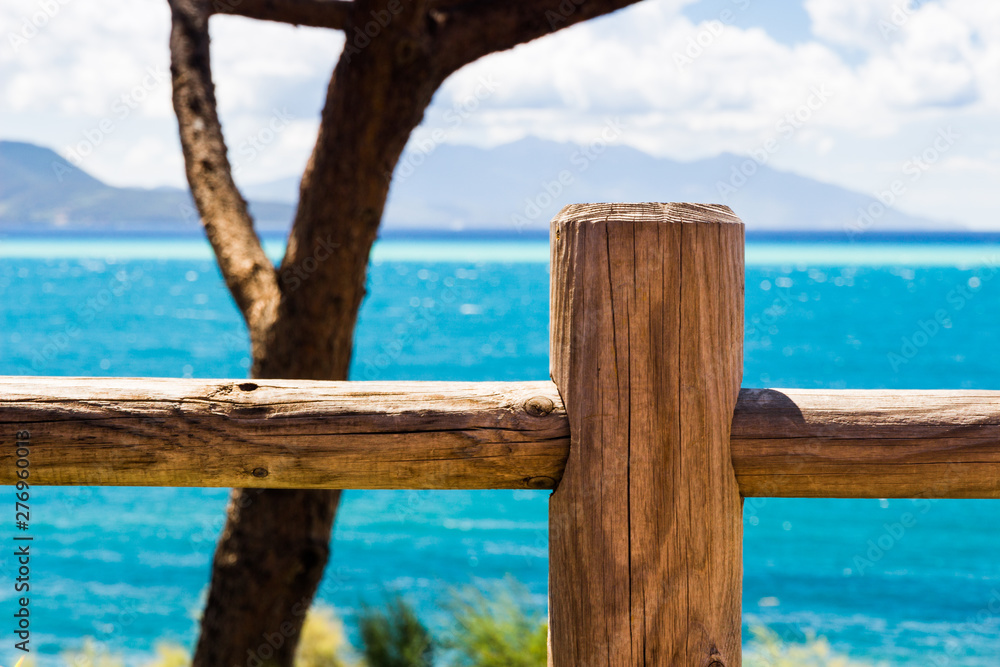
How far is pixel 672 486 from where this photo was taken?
1.19 metres

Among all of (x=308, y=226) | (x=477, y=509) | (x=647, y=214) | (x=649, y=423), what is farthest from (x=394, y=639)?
(x=477, y=509)

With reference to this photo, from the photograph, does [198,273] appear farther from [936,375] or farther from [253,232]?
[253,232]

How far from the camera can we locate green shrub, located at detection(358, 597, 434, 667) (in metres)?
4.95

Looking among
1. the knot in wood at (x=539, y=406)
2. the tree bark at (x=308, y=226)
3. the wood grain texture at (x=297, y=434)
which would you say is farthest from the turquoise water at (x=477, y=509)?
the knot in wood at (x=539, y=406)

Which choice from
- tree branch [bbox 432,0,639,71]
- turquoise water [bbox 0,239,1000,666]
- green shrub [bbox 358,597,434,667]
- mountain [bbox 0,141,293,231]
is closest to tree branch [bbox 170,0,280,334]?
tree branch [bbox 432,0,639,71]

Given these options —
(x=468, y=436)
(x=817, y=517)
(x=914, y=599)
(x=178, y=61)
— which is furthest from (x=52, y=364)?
(x=468, y=436)

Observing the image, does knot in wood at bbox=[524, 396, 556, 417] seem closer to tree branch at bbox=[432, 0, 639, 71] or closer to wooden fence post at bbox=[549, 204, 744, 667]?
wooden fence post at bbox=[549, 204, 744, 667]

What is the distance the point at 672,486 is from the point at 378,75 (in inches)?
79.8

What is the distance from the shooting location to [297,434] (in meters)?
1.21

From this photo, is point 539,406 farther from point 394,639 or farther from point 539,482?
point 394,639

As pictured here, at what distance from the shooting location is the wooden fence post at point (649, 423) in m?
1.17

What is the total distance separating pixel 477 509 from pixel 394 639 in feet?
32.3

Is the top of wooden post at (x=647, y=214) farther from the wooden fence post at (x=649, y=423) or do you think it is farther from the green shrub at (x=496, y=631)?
the green shrub at (x=496, y=631)

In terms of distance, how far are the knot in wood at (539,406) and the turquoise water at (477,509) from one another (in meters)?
4.77
